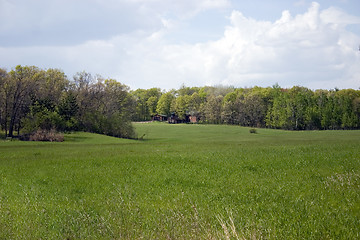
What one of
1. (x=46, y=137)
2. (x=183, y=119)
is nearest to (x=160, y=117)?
(x=183, y=119)

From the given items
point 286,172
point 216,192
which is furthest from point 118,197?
point 286,172

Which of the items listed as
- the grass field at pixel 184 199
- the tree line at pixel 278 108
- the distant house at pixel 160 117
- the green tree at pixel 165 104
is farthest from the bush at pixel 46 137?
the distant house at pixel 160 117

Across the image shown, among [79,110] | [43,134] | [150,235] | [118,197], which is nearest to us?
[150,235]

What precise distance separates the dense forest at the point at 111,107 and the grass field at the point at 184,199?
45284mm

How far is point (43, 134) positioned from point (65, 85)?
31410 millimetres

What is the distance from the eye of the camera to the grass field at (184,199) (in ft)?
31.3

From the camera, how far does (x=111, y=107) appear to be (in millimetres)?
89500

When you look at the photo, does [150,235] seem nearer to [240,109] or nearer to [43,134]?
[43,134]

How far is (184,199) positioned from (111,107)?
3085 inches

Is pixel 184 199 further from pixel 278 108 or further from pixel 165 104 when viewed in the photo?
pixel 165 104

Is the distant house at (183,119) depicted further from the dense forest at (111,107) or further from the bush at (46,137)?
the bush at (46,137)

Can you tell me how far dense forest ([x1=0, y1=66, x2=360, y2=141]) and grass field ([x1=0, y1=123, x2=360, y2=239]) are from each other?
4528cm

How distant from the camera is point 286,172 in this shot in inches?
754

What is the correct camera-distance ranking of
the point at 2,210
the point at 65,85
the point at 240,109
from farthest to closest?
the point at 240,109 < the point at 65,85 < the point at 2,210
